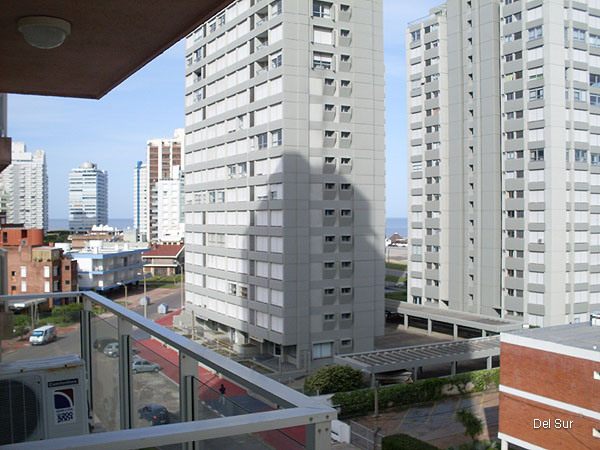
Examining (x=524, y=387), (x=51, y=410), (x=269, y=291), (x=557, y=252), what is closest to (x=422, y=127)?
(x=557, y=252)

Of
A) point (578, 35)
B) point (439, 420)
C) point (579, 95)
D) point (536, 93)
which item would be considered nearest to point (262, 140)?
point (439, 420)

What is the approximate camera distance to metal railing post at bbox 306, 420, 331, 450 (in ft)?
6.19

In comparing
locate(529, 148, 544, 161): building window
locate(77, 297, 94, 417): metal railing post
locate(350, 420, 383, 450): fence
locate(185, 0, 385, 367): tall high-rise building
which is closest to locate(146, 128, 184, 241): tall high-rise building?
locate(185, 0, 385, 367): tall high-rise building

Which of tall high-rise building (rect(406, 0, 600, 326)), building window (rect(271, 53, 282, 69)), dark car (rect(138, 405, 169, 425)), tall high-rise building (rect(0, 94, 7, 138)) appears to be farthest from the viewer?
tall high-rise building (rect(406, 0, 600, 326))

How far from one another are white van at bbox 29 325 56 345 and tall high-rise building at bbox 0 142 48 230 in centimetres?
13850

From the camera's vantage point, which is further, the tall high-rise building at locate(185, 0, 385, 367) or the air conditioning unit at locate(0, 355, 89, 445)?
the tall high-rise building at locate(185, 0, 385, 367)

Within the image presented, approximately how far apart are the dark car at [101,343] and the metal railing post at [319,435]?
2.71 meters

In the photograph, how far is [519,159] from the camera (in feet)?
119

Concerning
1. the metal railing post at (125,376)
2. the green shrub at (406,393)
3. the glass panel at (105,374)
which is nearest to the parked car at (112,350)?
the glass panel at (105,374)

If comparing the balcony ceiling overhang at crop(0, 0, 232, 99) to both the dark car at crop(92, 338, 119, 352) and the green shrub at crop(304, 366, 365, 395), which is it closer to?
the dark car at crop(92, 338, 119, 352)

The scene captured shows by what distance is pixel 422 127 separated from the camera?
44625 mm

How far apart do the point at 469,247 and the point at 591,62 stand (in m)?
14.9

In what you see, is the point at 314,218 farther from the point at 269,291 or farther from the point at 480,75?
the point at 480,75

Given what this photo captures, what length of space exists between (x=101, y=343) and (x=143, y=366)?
1270 millimetres
